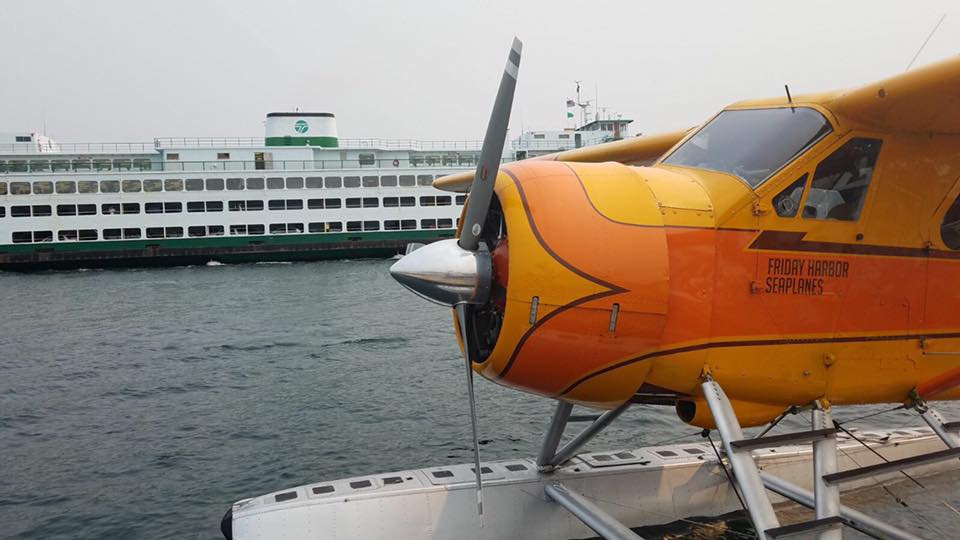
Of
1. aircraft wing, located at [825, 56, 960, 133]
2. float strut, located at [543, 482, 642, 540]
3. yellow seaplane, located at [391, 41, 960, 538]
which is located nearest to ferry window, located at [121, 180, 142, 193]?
float strut, located at [543, 482, 642, 540]

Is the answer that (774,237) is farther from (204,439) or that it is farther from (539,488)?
Result: (204,439)

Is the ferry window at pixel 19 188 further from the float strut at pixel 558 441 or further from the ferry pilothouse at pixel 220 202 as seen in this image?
the float strut at pixel 558 441

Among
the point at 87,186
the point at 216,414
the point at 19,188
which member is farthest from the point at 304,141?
the point at 216,414

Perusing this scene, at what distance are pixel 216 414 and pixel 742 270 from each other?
1031 centimetres

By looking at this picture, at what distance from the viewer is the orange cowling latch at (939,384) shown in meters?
4.90

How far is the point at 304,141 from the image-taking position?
2093 inches

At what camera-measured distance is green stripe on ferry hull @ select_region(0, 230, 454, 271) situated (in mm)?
42906

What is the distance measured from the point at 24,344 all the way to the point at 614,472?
18.7 m

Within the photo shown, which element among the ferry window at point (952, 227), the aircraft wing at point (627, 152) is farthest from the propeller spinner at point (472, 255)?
the ferry window at point (952, 227)

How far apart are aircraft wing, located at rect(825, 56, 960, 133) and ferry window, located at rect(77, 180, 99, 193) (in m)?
48.5

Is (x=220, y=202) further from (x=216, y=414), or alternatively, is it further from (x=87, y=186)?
(x=216, y=414)

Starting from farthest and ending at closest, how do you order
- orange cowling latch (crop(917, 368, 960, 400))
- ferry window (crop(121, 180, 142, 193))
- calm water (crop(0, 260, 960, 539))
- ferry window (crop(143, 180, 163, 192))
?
ferry window (crop(143, 180, 163, 192)) < ferry window (crop(121, 180, 142, 193)) < calm water (crop(0, 260, 960, 539)) < orange cowling latch (crop(917, 368, 960, 400))

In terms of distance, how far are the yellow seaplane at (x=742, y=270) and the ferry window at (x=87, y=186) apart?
1874 inches

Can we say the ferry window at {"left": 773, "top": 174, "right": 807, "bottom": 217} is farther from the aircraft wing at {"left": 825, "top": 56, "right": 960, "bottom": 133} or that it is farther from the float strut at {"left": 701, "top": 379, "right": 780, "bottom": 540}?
the float strut at {"left": 701, "top": 379, "right": 780, "bottom": 540}
